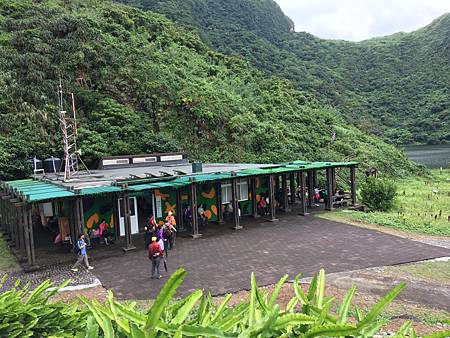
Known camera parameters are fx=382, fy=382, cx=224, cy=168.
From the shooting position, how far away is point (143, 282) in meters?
10.4

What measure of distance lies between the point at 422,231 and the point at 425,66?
8127 centimetres

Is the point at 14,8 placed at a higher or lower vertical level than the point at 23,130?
higher

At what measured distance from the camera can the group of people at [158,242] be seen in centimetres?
1055

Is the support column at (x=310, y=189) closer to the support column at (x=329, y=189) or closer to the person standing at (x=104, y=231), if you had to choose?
the support column at (x=329, y=189)

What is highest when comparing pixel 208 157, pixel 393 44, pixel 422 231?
pixel 393 44

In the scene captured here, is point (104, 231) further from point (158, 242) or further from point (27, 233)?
point (158, 242)

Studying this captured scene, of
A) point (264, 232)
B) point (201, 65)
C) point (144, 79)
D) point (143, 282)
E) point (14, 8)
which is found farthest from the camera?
point (201, 65)

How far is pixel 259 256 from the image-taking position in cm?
1241

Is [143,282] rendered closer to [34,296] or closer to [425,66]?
[34,296]

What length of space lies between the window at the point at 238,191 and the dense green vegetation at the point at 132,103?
11.1 metres

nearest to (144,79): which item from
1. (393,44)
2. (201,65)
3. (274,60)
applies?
(201,65)

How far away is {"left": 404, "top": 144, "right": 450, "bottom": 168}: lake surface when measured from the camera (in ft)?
168

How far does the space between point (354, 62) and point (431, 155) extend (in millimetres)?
39535

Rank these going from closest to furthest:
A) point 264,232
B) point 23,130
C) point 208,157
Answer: point 264,232 → point 23,130 → point 208,157
